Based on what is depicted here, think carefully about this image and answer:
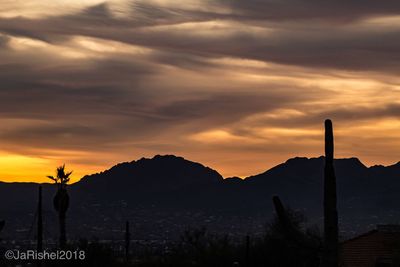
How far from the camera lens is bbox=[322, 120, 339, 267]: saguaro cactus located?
22047 mm

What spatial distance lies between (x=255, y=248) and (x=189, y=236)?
28285 mm

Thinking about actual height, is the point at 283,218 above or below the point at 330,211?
below

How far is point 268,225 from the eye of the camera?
76.9 meters

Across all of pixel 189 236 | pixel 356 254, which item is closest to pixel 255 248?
pixel 356 254

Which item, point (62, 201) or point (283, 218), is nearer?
point (283, 218)

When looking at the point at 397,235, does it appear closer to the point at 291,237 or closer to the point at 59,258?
the point at 59,258

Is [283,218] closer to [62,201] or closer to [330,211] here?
[330,211]

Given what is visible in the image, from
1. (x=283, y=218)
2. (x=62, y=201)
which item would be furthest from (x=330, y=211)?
(x=62, y=201)

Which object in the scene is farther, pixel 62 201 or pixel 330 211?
pixel 62 201

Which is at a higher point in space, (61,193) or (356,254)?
(61,193)

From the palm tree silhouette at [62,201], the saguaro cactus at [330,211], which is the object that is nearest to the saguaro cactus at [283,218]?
the saguaro cactus at [330,211]

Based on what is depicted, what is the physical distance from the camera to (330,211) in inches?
877

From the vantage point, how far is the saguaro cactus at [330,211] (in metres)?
22.0

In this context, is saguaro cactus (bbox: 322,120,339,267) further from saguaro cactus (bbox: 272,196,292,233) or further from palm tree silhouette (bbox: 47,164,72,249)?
palm tree silhouette (bbox: 47,164,72,249)
